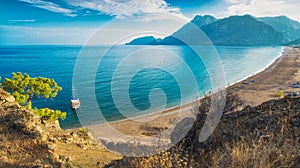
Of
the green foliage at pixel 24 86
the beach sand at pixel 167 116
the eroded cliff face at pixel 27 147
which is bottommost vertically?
the beach sand at pixel 167 116

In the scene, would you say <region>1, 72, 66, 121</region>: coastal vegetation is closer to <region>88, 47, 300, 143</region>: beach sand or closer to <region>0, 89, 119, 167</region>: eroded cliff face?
<region>88, 47, 300, 143</region>: beach sand

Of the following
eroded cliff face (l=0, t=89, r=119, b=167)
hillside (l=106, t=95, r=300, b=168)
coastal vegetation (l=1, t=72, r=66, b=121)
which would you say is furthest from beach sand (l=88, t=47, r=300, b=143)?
eroded cliff face (l=0, t=89, r=119, b=167)

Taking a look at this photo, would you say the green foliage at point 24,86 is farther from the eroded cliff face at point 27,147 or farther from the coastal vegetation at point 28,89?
the eroded cliff face at point 27,147

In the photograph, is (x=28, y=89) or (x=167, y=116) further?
(x=167, y=116)

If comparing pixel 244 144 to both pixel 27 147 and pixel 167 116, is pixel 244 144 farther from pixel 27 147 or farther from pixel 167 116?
pixel 167 116

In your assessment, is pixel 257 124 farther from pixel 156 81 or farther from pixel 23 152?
pixel 156 81

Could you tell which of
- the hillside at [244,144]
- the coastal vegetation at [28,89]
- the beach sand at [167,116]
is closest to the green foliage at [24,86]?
the coastal vegetation at [28,89]

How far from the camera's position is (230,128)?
6668 millimetres

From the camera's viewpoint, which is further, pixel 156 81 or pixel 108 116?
pixel 156 81

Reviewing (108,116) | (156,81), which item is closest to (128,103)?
(108,116)

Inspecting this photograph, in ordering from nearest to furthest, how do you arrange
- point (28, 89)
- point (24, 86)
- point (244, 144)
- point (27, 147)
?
1. point (244, 144)
2. point (27, 147)
3. point (24, 86)
4. point (28, 89)

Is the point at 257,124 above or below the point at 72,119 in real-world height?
above

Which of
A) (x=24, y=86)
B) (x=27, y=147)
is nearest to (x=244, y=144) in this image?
(x=27, y=147)

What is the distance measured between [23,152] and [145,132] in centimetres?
2105
